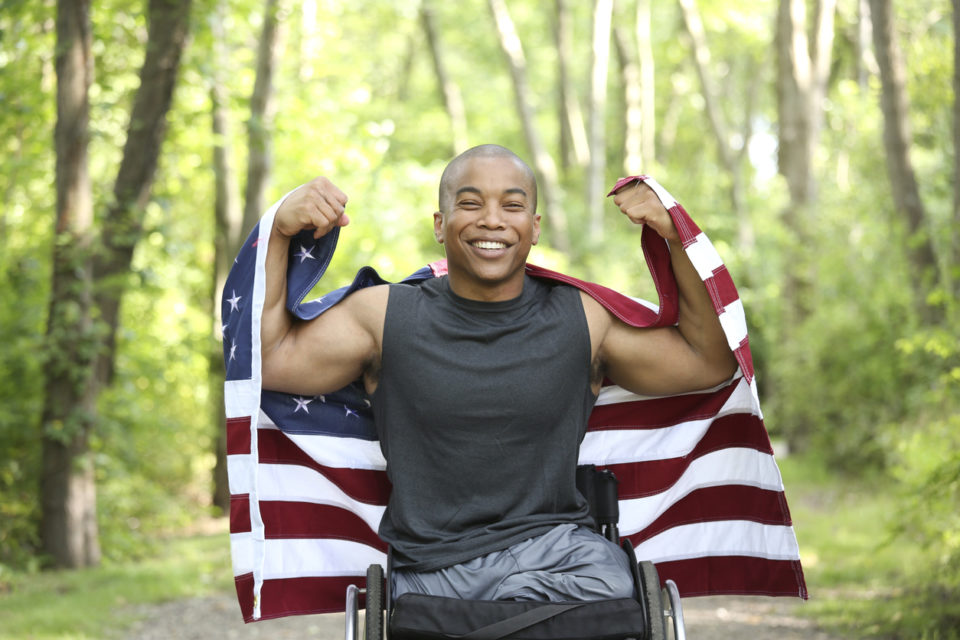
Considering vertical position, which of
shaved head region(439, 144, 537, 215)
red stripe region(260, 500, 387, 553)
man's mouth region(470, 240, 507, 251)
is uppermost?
shaved head region(439, 144, 537, 215)

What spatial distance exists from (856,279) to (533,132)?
7600 mm

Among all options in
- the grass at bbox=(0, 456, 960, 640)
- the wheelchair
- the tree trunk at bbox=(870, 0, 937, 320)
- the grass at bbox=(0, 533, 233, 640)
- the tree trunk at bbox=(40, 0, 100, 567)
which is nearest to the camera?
the wheelchair

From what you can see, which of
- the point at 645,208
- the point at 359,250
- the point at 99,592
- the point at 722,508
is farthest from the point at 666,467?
the point at 359,250

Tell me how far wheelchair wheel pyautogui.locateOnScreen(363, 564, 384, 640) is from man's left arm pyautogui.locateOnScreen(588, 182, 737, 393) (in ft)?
3.24

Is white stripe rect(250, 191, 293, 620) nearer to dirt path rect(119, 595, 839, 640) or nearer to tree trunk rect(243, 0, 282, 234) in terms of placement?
dirt path rect(119, 595, 839, 640)

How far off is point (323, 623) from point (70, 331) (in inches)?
115

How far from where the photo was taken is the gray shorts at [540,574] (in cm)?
331

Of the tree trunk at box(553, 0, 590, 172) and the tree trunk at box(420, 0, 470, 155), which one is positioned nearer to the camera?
the tree trunk at box(553, 0, 590, 172)

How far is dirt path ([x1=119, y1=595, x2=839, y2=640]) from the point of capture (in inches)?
283

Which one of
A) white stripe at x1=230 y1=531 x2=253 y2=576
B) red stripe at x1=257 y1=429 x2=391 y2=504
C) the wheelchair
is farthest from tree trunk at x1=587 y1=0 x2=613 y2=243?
the wheelchair

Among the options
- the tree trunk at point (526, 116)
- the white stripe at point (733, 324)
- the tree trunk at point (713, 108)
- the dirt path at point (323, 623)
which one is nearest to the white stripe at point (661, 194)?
the white stripe at point (733, 324)

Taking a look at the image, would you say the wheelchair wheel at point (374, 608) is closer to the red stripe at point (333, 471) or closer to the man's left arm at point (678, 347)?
the red stripe at point (333, 471)

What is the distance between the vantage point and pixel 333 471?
13.0 feet

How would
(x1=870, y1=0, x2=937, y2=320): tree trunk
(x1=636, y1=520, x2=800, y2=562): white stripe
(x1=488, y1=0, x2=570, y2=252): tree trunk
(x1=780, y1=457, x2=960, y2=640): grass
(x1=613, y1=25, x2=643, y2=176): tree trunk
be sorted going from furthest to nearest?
(x1=613, y1=25, x2=643, y2=176): tree trunk
(x1=488, y1=0, x2=570, y2=252): tree trunk
(x1=870, y1=0, x2=937, y2=320): tree trunk
(x1=780, y1=457, x2=960, y2=640): grass
(x1=636, y1=520, x2=800, y2=562): white stripe
